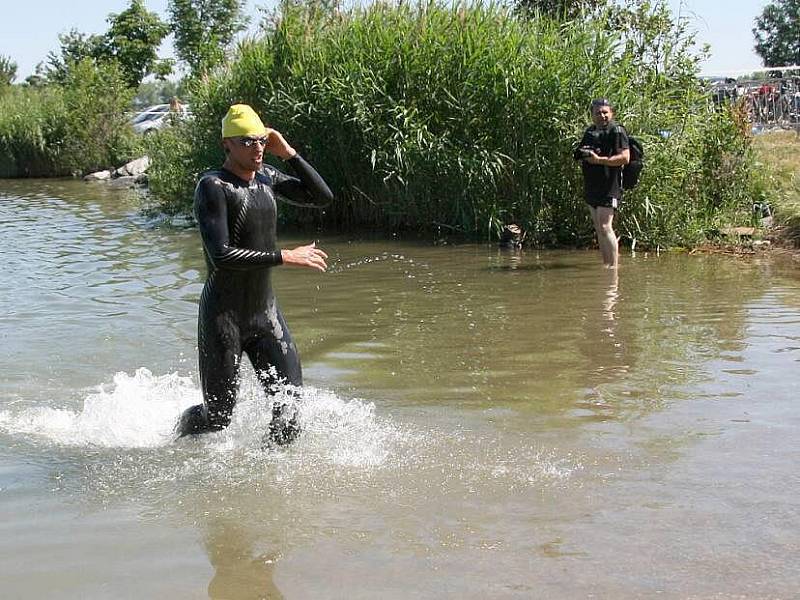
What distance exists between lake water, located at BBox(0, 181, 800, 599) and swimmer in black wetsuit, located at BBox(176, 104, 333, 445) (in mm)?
258

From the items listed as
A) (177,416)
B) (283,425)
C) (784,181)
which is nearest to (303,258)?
(283,425)

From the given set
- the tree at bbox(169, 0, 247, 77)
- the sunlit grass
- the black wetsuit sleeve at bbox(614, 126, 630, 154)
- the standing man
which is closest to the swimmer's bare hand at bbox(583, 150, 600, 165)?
the standing man

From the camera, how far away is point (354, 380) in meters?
7.43

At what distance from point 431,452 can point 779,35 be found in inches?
2518

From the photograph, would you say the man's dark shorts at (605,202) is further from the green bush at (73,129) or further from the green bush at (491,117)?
the green bush at (73,129)

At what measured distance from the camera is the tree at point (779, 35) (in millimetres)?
61438

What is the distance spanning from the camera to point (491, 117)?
14172 mm

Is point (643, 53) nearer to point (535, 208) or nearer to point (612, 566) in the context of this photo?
point (535, 208)

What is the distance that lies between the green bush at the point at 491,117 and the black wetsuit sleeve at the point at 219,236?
8701 mm

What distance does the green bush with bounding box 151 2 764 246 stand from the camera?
44.0 ft

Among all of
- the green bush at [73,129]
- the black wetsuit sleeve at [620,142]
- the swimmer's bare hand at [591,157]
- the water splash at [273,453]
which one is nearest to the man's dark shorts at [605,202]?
the swimmer's bare hand at [591,157]

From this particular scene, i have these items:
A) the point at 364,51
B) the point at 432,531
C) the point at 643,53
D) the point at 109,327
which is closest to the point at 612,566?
the point at 432,531

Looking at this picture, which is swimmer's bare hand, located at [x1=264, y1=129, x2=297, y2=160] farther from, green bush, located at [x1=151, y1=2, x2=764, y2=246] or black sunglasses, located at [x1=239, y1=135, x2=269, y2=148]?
green bush, located at [x1=151, y1=2, x2=764, y2=246]

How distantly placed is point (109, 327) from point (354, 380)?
3.17 meters
